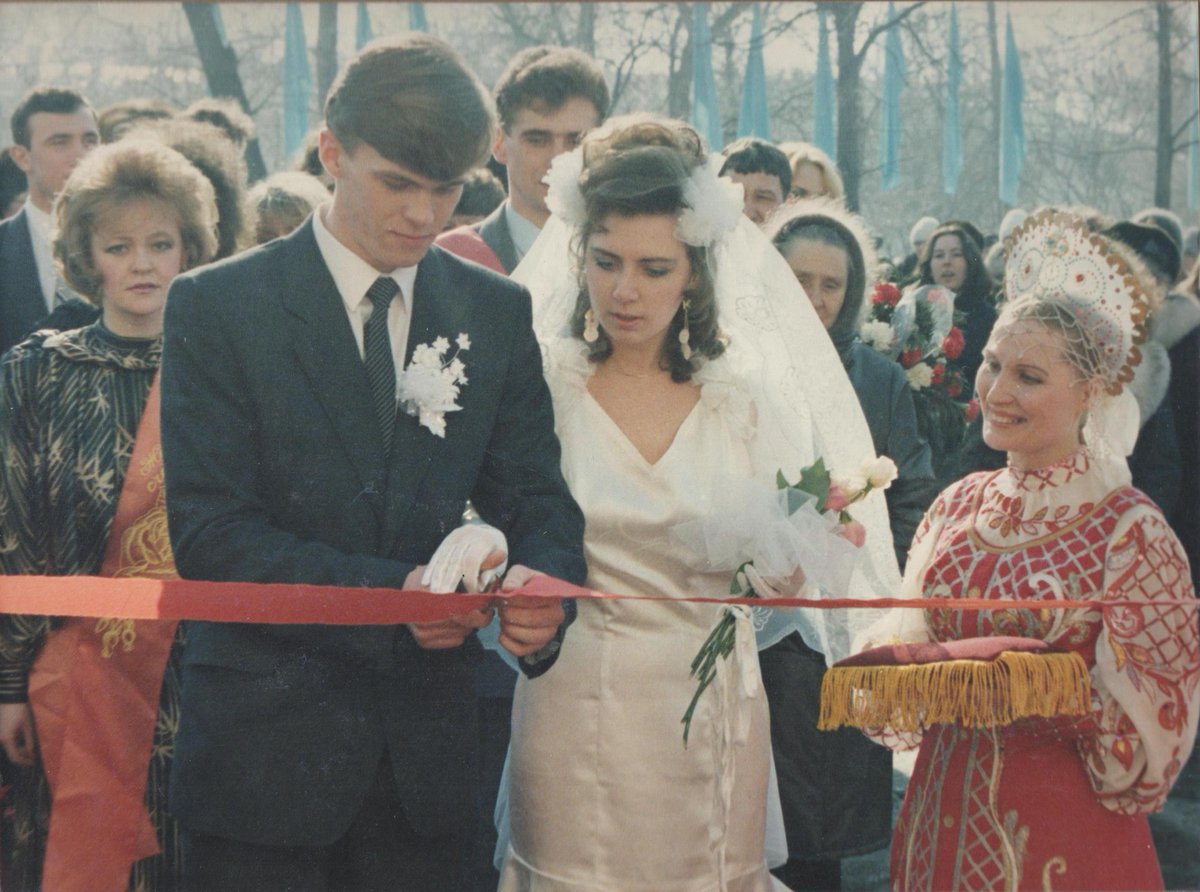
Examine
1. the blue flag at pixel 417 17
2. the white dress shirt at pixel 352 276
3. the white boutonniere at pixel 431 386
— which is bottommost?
the white boutonniere at pixel 431 386

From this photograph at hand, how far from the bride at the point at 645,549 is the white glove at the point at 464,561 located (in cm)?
32

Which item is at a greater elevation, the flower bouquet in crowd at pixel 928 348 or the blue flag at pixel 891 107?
the blue flag at pixel 891 107

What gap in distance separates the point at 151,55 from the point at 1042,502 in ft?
8.33

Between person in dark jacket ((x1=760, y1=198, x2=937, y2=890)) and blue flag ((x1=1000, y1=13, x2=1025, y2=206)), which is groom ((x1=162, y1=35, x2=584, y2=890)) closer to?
person in dark jacket ((x1=760, y1=198, x2=937, y2=890))

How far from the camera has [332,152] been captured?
2.62 m

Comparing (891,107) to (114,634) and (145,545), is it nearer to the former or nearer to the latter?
(145,545)

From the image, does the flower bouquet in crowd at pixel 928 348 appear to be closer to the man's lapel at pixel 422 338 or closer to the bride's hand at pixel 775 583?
the bride's hand at pixel 775 583

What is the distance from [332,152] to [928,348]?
193cm

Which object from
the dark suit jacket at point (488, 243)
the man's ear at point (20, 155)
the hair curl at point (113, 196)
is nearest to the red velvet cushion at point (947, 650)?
the dark suit jacket at point (488, 243)

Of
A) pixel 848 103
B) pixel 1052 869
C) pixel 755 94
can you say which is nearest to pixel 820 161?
pixel 848 103

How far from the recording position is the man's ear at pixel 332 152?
2607mm

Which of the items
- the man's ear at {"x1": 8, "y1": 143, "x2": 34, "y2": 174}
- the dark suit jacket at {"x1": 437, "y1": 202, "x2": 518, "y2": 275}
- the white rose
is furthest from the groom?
the white rose

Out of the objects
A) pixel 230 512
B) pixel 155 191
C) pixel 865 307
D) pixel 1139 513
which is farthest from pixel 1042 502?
pixel 155 191

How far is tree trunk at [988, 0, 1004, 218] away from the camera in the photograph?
11.9 ft
